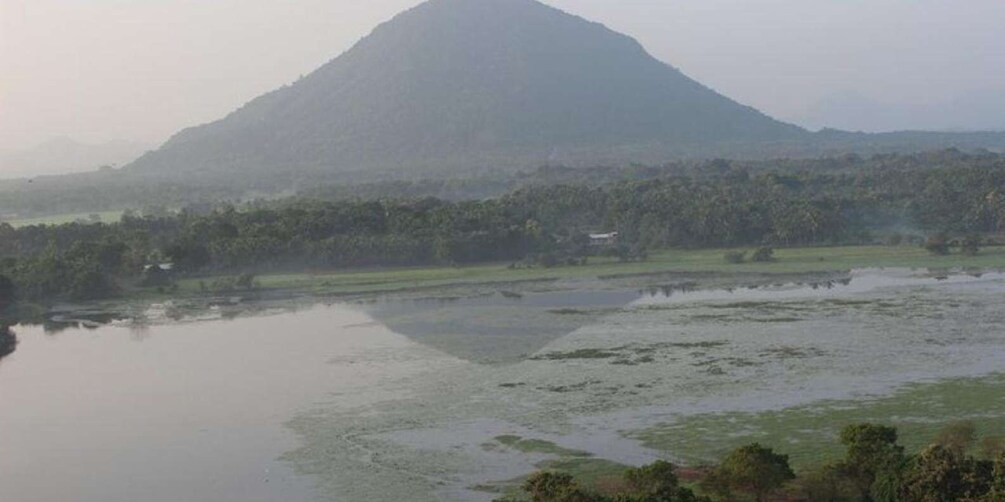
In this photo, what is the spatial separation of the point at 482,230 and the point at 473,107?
59.4 m

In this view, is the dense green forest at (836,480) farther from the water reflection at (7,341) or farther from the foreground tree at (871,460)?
the water reflection at (7,341)

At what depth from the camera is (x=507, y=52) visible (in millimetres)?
107312

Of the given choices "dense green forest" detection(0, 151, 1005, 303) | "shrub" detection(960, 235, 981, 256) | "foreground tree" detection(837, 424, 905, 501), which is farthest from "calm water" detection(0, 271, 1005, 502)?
"dense green forest" detection(0, 151, 1005, 303)

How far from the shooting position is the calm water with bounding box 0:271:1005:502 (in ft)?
57.1

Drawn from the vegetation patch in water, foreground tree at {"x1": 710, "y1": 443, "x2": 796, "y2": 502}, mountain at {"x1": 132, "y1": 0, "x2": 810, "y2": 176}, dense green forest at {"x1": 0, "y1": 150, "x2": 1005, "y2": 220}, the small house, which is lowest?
the vegetation patch in water

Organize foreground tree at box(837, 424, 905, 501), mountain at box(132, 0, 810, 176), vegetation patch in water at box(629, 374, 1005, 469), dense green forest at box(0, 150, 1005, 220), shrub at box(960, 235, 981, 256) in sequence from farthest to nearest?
mountain at box(132, 0, 810, 176) < dense green forest at box(0, 150, 1005, 220) < shrub at box(960, 235, 981, 256) < vegetation patch in water at box(629, 374, 1005, 469) < foreground tree at box(837, 424, 905, 501)

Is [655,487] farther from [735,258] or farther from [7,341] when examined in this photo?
[735,258]

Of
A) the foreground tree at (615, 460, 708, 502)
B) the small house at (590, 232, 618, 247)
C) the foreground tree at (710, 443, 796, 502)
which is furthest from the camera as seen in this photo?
the small house at (590, 232, 618, 247)

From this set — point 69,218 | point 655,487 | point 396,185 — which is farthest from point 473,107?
point 655,487

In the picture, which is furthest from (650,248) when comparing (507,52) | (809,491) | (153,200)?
(507,52)

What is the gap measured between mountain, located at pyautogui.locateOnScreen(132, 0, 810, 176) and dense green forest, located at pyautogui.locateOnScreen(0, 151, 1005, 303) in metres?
38.9

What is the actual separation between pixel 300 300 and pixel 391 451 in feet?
59.8

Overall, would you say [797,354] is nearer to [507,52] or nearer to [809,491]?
[809,491]

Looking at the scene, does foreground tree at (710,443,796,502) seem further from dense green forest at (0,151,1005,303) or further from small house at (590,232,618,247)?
small house at (590,232,618,247)
